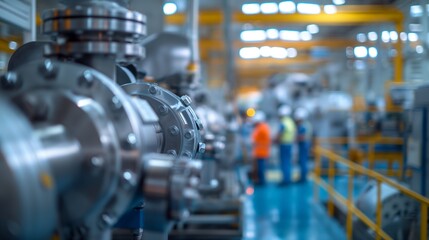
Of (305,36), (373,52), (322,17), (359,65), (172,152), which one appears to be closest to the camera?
(172,152)

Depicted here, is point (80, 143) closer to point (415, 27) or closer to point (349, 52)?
point (415, 27)

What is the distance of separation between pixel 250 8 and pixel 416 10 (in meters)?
5.00

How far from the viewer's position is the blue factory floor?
5.19m

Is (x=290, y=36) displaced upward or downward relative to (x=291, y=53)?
downward

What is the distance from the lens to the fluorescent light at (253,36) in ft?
43.6

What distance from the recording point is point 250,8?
884cm

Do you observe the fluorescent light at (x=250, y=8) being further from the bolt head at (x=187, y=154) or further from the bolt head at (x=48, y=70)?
the bolt head at (x=48, y=70)

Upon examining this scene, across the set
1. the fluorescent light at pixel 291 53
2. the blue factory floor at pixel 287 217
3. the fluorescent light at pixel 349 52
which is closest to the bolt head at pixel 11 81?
the blue factory floor at pixel 287 217

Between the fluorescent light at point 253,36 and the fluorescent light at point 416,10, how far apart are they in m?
8.91

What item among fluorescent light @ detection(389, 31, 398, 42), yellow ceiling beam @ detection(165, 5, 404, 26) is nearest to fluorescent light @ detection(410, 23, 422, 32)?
fluorescent light @ detection(389, 31, 398, 42)

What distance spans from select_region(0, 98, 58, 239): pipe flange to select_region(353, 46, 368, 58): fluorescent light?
1078 centimetres

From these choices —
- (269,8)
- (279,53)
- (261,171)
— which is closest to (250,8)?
(269,8)

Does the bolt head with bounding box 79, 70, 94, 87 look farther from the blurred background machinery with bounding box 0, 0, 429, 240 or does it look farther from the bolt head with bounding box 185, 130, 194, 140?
the bolt head with bounding box 185, 130, 194, 140

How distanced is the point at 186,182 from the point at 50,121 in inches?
15.2
